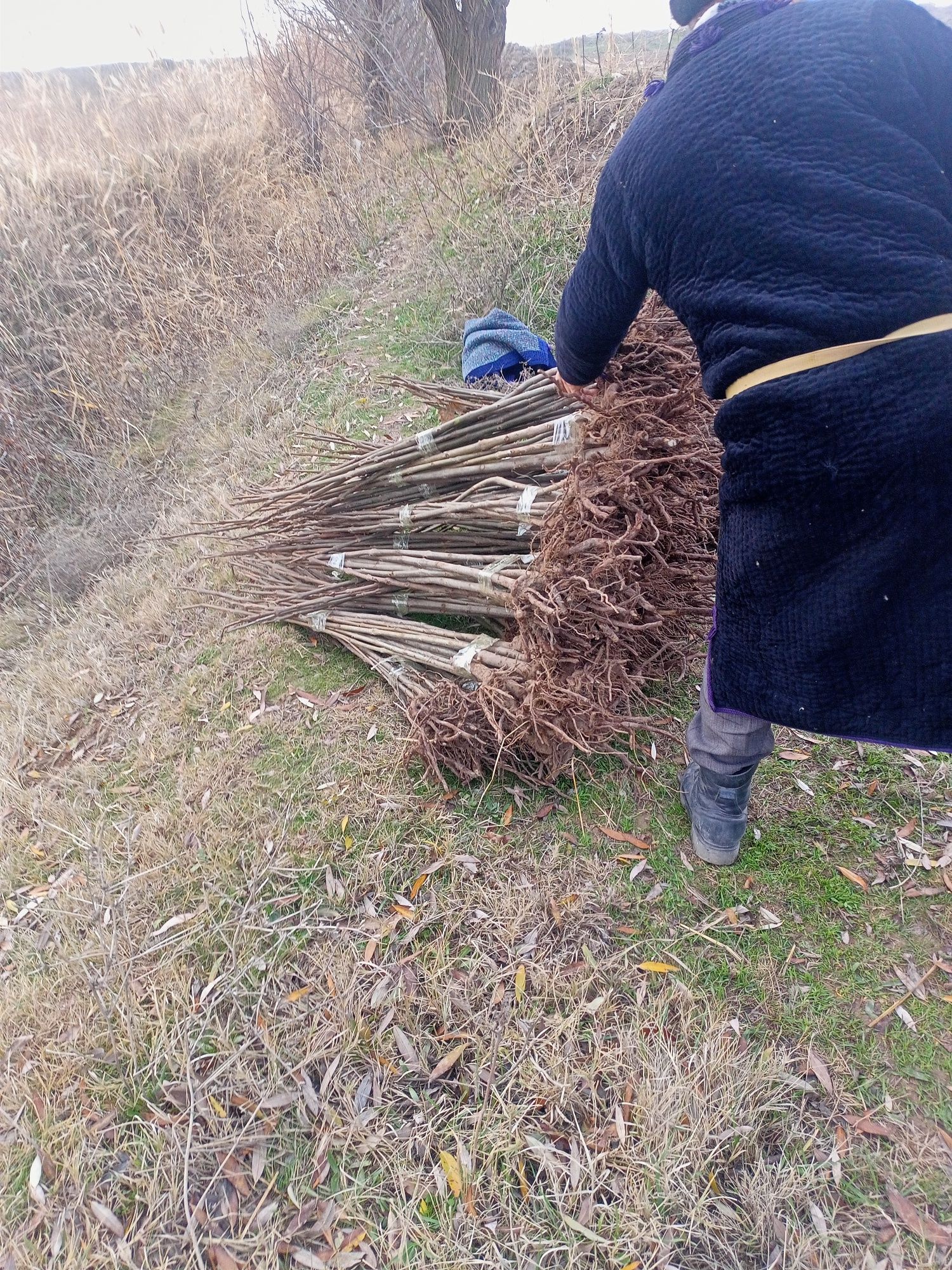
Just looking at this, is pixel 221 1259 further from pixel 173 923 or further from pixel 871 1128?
pixel 871 1128

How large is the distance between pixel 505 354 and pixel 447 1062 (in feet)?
11.2

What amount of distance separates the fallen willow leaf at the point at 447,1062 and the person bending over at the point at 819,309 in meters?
1.20

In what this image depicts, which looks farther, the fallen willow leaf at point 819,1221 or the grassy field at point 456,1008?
the grassy field at point 456,1008

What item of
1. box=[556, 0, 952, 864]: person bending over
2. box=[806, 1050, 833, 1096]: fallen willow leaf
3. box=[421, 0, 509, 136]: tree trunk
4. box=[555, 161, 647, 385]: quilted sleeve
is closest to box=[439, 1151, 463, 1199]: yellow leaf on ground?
box=[806, 1050, 833, 1096]: fallen willow leaf

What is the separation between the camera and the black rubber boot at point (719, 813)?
2123 millimetres

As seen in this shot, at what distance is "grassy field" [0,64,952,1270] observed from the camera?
1.70 metres

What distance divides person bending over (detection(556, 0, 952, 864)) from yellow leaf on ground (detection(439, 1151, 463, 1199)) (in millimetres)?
1311

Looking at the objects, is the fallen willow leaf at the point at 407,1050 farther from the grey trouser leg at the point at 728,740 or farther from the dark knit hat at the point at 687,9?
the dark knit hat at the point at 687,9

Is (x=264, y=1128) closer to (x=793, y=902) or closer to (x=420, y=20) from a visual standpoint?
(x=793, y=902)

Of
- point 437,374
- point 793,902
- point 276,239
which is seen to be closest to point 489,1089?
point 793,902

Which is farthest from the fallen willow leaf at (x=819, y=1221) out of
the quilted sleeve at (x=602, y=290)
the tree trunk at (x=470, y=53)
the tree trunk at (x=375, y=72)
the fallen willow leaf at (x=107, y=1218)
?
the tree trunk at (x=375, y=72)

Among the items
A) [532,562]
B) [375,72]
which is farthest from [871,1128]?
[375,72]

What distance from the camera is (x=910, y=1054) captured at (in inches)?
72.9

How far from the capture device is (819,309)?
52.4 inches
